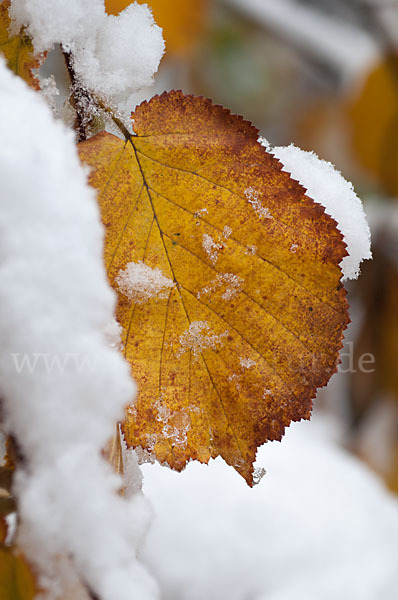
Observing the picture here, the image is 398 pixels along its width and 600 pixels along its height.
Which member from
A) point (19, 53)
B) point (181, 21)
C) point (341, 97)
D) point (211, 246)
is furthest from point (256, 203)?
point (341, 97)

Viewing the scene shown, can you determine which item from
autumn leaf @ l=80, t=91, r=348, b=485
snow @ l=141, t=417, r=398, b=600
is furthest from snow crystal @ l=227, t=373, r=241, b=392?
snow @ l=141, t=417, r=398, b=600

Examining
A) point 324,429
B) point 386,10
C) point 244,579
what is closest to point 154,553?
point 244,579

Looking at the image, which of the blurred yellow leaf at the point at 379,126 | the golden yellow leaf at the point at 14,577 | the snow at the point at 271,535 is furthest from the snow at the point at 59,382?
the blurred yellow leaf at the point at 379,126

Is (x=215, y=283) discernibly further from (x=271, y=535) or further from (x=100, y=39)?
(x=271, y=535)

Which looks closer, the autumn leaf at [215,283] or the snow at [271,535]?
the autumn leaf at [215,283]

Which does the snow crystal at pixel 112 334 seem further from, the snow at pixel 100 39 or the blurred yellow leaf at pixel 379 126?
the blurred yellow leaf at pixel 379 126

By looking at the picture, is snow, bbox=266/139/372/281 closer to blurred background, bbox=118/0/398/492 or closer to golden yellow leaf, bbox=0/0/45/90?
golden yellow leaf, bbox=0/0/45/90
